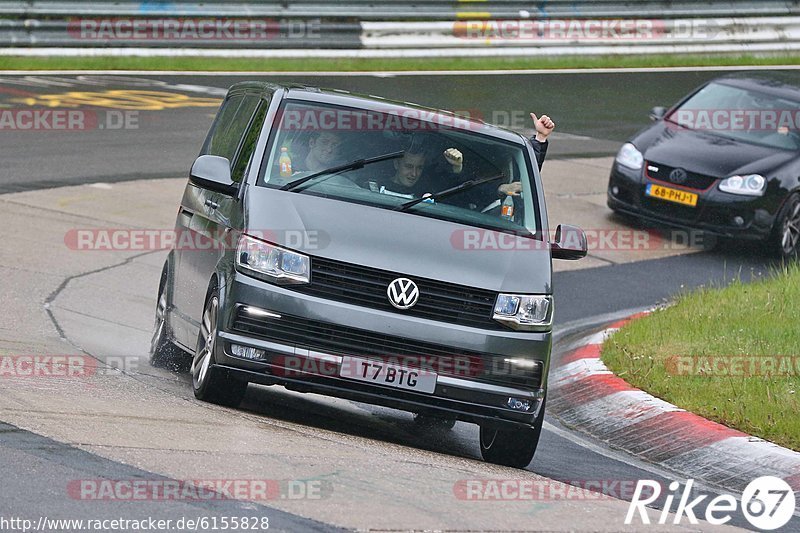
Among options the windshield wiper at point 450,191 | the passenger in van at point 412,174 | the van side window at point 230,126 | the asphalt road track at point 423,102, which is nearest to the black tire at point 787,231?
the asphalt road track at point 423,102

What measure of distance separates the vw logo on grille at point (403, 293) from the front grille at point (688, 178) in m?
8.69

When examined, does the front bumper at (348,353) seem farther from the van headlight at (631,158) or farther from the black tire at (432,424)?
the van headlight at (631,158)

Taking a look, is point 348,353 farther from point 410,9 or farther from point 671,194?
point 410,9

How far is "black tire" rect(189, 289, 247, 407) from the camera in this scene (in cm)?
750

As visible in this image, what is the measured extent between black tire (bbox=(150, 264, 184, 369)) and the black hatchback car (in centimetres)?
748

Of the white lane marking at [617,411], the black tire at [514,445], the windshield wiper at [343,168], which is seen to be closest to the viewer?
the black tire at [514,445]

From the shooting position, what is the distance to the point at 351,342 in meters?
7.28

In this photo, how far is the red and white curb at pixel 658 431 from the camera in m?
7.97

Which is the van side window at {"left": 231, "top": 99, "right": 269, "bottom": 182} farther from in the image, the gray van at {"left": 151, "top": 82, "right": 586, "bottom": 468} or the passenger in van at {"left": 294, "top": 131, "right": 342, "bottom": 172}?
the passenger in van at {"left": 294, "top": 131, "right": 342, "bottom": 172}

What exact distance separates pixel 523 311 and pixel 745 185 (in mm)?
8440

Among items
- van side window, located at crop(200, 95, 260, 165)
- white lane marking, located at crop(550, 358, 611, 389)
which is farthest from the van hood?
white lane marking, located at crop(550, 358, 611, 389)

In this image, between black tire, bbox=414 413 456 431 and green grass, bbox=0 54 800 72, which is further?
green grass, bbox=0 54 800 72

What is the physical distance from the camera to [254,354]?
7.32m

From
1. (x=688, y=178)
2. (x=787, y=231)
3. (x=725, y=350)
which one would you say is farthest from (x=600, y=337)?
(x=787, y=231)
